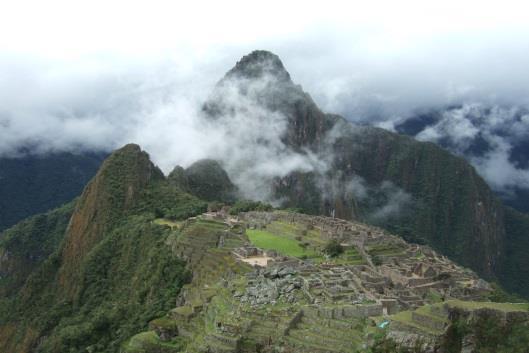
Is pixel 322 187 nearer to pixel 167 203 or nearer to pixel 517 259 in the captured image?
pixel 517 259

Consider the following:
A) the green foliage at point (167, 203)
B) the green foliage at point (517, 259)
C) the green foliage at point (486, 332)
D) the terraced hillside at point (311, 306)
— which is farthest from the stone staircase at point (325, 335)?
the green foliage at point (517, 259)

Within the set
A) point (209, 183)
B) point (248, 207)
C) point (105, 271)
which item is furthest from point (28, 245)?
point (248, 207)

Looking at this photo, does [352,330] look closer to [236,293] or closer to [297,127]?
[236,293]

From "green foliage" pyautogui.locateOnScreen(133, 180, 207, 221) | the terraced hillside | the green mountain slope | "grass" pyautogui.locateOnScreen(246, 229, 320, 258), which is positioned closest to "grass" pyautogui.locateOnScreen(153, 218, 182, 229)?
"green foliage" pyautogui.locateOnScreen(133, 180, 207, 221)

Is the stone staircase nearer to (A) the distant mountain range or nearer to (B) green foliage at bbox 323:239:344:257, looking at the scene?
(B) green foliage at bbox 323:239:344:257

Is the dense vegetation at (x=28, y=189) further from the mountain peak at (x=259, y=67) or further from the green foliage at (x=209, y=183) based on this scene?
the green foliage at (x=209, y=183)

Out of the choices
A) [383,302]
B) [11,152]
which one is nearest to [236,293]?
[383,302]
